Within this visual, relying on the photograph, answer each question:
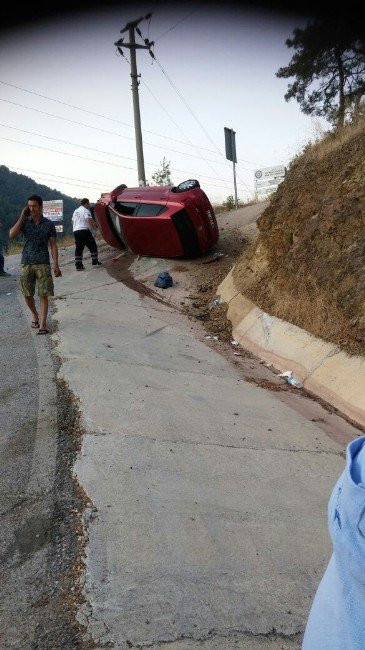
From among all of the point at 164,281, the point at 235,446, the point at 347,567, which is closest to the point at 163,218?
the point at 164,281

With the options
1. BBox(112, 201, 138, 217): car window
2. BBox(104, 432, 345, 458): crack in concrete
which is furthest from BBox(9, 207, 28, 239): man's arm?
BBox(112, 201, 138, 217): car window

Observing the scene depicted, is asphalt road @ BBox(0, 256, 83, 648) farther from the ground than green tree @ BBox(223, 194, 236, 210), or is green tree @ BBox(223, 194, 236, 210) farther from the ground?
green tree @ BBox(223, 194, 236, 210)

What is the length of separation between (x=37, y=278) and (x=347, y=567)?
7065 mm

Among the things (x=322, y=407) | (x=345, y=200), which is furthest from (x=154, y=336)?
(x=345, y=200)

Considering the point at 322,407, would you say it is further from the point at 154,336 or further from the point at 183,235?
the point at 183,235

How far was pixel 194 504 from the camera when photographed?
126 inches

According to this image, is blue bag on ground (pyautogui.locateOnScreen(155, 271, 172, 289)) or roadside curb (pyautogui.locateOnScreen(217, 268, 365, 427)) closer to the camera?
roadside curb (pyautogui.locateOnScreen(217, 268, 365, 427))

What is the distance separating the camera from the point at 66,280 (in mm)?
11930

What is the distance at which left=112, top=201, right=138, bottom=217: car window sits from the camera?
12.5 meters

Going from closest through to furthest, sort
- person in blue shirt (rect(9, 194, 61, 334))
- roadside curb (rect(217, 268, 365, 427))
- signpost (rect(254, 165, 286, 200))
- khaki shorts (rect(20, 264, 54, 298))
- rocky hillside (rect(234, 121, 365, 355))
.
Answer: roadside curb (rect(217, 268, 365, 427))
rocky hillside (rect(234, 121, 365, 355))
person in blue shirt (rect(9, 194, 61, 334))
khaki shorts (rect(20, 264, 54, 298))
signpost (rect(254, 165, 286, 200))

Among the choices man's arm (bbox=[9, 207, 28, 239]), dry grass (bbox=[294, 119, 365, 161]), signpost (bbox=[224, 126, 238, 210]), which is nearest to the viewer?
man's arm (bbox=[9, 207, 28, 239])

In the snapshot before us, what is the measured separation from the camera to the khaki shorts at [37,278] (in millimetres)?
7383

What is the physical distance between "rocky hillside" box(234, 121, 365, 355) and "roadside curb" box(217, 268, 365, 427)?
143 millimetres

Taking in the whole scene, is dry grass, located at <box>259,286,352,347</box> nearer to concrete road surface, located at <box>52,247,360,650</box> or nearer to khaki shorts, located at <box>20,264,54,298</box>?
concrete road surface, located at <box>52,247,360,650</box>
